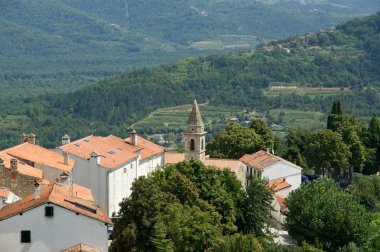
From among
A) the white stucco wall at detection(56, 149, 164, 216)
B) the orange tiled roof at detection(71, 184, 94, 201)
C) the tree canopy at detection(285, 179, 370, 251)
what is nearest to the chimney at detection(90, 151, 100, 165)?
the white stucco wall at detection(56, 149, 164, 216)

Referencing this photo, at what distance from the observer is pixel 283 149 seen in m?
91.2

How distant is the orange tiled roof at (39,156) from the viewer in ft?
185

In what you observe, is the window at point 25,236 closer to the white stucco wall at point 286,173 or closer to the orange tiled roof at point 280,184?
the orange tiled roof at point 280,184

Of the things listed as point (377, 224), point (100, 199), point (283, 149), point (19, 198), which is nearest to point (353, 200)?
point (377, 224)

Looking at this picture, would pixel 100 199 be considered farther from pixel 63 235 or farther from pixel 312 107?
pixel 312 107

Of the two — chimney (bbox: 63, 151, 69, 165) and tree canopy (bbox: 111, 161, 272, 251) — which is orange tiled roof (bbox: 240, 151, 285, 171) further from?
chimney (bbox: 63, 151, 69, 165)

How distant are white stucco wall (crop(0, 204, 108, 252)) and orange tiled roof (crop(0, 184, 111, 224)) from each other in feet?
0.67

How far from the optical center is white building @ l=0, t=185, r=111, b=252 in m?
44.4

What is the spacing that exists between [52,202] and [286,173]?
34309 millimetres

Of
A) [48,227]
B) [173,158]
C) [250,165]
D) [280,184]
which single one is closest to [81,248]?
[48,227]

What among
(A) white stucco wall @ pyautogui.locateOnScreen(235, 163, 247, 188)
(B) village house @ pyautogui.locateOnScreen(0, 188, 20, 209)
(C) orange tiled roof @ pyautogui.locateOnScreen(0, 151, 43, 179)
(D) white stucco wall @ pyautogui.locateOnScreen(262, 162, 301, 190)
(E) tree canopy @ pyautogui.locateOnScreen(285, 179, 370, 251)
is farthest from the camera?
(D) white stucco wall @ pyautogui.locateOnScreen(262, 162, 301, 190)

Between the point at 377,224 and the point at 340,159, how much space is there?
1628cm

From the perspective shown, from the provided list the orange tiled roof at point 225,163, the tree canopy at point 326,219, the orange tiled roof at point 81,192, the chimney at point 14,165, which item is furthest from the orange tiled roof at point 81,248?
the orange tiled roof at point 225,163

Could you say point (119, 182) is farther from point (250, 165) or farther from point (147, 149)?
point (250, 165)
